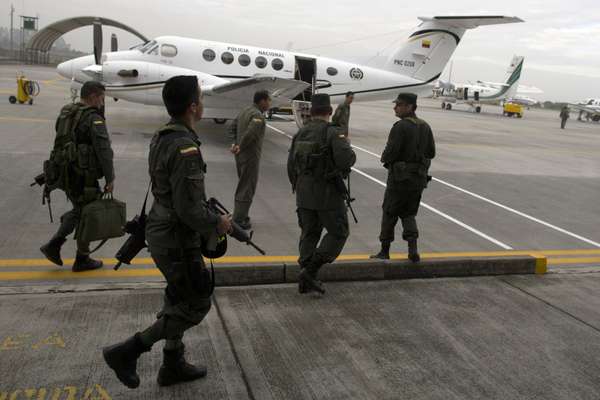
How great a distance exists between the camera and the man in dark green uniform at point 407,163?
553cm

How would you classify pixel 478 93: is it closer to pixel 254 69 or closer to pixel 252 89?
pixel 254 69

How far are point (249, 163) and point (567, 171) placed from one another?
1118 centimetres

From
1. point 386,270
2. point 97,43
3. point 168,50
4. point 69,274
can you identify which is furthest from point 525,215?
point 97,43

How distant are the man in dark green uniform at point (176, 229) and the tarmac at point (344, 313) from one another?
0.38 metres

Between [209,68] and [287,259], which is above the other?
[209,68]

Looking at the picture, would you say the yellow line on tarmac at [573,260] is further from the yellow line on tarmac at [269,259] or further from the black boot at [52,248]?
the black boot at [52,248]

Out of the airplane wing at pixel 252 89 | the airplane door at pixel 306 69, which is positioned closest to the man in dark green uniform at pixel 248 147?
the airplane wing at pixel 252 89

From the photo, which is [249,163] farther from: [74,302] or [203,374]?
[203,374]

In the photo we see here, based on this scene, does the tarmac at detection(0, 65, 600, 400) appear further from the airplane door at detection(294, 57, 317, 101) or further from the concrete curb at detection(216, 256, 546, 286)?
the airplane door at detection(294, 57, 317, 101)

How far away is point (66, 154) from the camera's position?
4684 millimetres

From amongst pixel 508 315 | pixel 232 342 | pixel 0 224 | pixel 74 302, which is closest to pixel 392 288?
pixel 508 315

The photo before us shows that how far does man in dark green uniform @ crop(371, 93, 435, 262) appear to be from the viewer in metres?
5.53

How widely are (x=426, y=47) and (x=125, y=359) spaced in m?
19.2

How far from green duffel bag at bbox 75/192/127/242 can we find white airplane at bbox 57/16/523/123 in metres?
9.36
